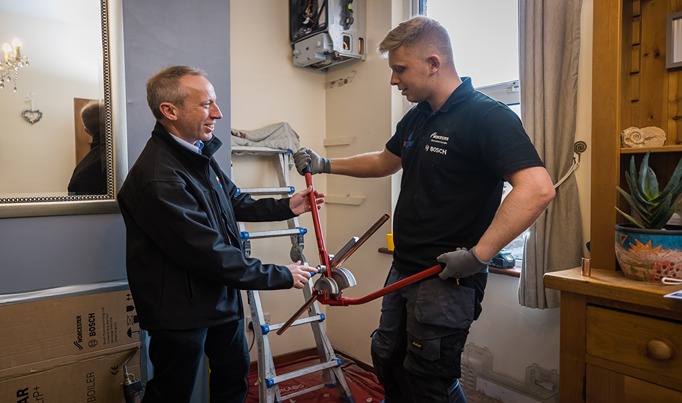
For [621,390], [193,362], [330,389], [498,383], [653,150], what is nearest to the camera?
[621,390]

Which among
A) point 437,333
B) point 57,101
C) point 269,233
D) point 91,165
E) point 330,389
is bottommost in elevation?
point 330,389

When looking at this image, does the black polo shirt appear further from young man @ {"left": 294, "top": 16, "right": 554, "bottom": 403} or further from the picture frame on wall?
the picture frame on wall

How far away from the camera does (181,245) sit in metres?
1.47

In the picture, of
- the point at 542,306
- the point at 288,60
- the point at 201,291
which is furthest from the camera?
the point at 288,60

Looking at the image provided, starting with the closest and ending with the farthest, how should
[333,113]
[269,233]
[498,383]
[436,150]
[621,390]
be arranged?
[621,390], [436,150], [498,383], [269,233], [333,113]

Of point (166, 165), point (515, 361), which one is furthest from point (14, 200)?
point (515, 361)

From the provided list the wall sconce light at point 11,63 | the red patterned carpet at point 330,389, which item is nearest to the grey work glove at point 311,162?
the wall sconce light at point 11,63

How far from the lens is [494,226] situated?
1.32 meters

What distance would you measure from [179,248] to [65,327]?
734 mm

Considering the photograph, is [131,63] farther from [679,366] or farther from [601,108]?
[679,366]

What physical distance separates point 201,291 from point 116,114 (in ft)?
2.85

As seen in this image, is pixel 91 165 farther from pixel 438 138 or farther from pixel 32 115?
pixel 438 138

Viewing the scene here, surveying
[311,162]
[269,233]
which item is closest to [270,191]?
[269,233]

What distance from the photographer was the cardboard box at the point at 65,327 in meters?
Answer: 1.70
